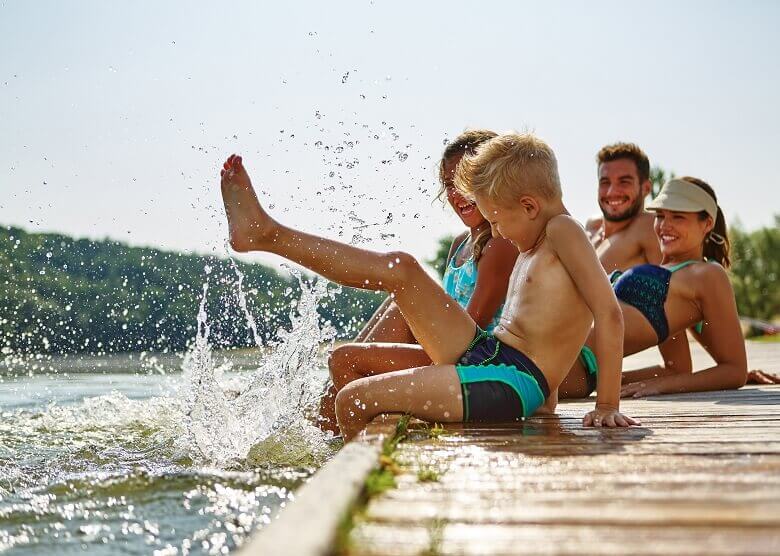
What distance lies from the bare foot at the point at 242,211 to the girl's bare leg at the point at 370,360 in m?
0.80

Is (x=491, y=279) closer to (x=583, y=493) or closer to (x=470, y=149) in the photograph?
(x=470, y=149)

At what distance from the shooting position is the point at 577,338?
137 inches

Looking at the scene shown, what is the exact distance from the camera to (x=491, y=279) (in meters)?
4.23

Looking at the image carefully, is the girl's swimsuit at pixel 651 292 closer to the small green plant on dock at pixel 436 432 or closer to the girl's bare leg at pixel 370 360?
the girl's bare leg at pixel 370 360

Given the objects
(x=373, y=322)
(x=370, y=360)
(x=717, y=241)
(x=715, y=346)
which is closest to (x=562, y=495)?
(x=370, y=360)

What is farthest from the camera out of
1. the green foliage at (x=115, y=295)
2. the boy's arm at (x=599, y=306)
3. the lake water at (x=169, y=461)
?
the green foliage at (x=115, y=295)

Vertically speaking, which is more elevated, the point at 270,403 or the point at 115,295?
the point at 115,295

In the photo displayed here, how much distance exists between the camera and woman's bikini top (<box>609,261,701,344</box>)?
205 inches

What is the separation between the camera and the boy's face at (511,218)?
3426 mm

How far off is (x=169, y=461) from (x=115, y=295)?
12.3 m

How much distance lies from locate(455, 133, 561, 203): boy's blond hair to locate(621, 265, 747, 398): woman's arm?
209 centimetres

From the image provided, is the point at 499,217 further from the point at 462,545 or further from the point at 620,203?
the point at 620,203

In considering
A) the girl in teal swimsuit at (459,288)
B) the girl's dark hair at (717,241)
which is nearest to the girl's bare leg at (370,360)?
the girl in teal swimsuit at (459,288)

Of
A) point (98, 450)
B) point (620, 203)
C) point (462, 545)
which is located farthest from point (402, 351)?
point (620, 203)
